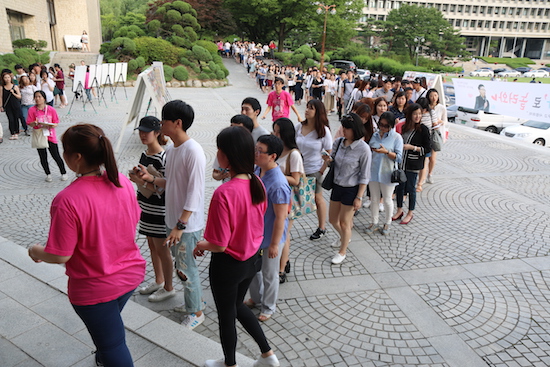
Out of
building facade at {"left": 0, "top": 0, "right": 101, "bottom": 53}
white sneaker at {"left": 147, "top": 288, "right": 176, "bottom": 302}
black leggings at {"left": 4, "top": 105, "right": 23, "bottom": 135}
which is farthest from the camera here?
building facade at {"left": 0, "top": 0, "right": 101, "bottom": 53}

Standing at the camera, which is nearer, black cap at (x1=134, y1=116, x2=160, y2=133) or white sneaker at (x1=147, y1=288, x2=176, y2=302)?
black cap at (x1=134, y1=116, x2=160, y2=133)

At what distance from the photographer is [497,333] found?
3.56 m

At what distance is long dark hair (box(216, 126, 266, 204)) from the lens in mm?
2416

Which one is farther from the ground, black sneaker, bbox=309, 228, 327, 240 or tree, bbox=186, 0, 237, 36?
tree, bbox=186, 0, 237, 36

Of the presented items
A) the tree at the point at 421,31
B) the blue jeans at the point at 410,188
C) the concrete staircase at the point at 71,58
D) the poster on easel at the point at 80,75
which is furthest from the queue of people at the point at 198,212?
the tree at the point at 421,31

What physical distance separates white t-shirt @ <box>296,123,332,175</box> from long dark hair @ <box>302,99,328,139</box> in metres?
0.07

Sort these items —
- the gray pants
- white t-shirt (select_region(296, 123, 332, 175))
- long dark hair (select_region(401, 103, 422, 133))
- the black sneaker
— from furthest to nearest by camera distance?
long dark hair (select_region(401, 103, 422, 133)) < the black sneaker < white t-shirt (select_region(296, 123, 332, 175)) < the gray pants

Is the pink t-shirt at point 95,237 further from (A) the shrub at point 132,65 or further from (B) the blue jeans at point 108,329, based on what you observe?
(A) the shrub at point 132,65

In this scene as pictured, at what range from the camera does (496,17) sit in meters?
90.5

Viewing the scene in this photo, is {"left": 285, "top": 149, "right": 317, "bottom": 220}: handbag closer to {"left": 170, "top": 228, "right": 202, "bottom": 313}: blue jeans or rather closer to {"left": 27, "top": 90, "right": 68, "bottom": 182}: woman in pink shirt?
{"left": 170, "top": 228, "right": 202, "bottom": 313}: blue jeans

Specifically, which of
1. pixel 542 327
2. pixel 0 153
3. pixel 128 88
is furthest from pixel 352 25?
pixel 542 327

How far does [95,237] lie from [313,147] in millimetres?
3223

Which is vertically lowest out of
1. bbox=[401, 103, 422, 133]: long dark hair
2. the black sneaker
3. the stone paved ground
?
the stone paved ground

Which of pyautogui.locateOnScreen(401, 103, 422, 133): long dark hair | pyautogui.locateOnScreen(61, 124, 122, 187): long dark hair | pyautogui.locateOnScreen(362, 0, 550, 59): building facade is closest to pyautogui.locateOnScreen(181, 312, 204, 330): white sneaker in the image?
pyautogui.locateOnScreen(61, 124, 122, 187): long dark hair
